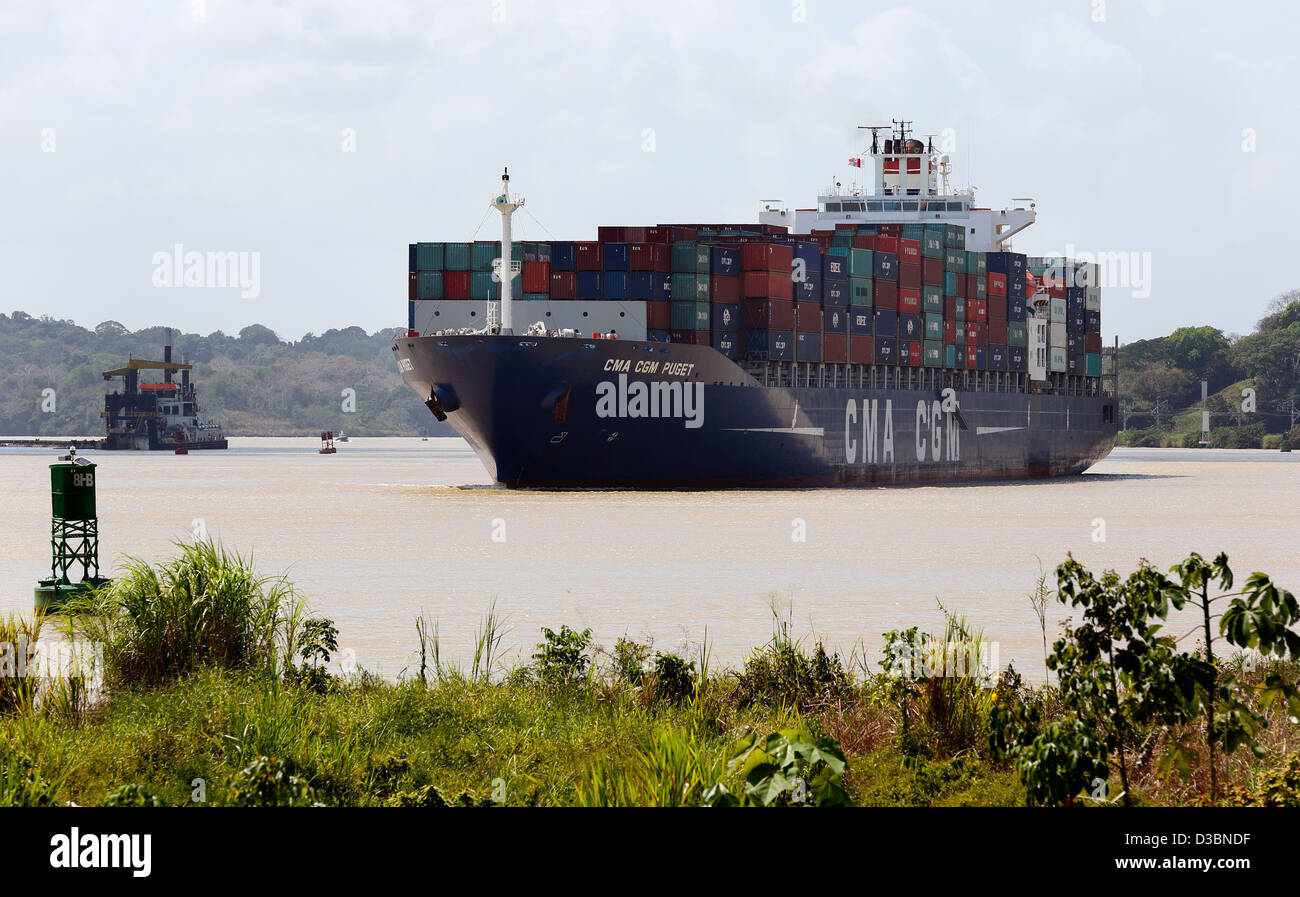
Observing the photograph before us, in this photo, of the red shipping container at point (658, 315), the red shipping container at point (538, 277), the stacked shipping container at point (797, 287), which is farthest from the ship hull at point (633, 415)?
the red shipping container at point (538, 277)

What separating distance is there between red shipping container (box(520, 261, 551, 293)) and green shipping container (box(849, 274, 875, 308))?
50.2 ft

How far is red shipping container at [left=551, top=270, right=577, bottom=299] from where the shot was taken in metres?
56.5

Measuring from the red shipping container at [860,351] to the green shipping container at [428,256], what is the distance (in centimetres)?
1880

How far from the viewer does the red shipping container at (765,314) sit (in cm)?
5906

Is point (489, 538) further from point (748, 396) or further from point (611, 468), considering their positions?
point (748, 396)

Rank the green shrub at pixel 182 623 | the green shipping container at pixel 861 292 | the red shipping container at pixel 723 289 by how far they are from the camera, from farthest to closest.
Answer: the green shipping container at pixel 861 292
the red shipping container at pixel 723 289
the green shrub at pixel 182 623

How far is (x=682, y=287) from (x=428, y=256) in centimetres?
1044

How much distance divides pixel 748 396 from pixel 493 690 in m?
45.8

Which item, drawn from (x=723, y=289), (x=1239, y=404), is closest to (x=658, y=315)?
(x=723, y=289)

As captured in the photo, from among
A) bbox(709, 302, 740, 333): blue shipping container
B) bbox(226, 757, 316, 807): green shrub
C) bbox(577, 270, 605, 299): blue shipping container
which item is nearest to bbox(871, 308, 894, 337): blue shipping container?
bbox(709, 302, 740, 333): blue shipping container

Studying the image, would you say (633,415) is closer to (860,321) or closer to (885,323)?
(860,321)

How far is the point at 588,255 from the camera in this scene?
57156mm

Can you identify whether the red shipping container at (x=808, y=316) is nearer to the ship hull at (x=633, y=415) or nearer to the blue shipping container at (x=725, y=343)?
the ship hull at (x=633, y=415)
